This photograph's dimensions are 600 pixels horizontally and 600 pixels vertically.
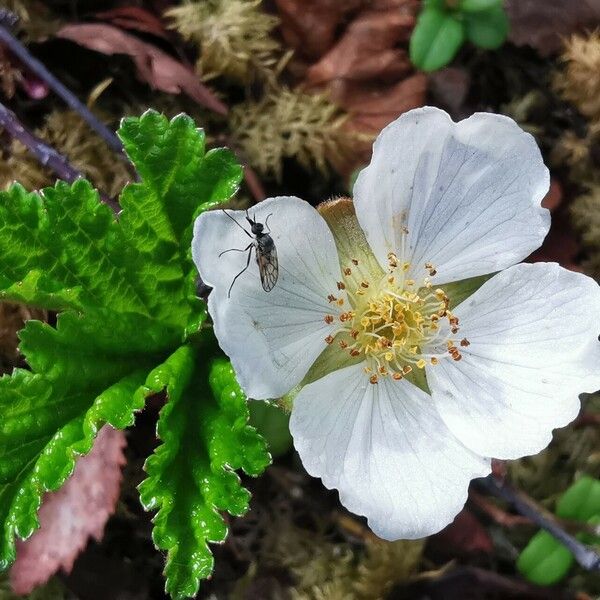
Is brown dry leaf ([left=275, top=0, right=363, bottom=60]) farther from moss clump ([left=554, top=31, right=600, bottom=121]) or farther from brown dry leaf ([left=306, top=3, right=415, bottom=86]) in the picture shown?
moss clump ([left=554, top=31, right=600, bottom=121])

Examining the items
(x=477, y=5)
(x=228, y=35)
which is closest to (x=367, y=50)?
(x=477, y=5)

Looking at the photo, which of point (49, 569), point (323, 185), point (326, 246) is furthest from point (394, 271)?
point (49, 569)

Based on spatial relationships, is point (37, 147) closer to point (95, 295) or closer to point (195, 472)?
point (95, 295)

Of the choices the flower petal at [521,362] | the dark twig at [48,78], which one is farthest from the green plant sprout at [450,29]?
the dark twig at [48,78]

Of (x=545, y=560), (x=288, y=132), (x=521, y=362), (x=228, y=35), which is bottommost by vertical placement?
(x=545, y=560)

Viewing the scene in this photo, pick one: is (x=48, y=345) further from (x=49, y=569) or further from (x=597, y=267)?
(x=597, y=267)
